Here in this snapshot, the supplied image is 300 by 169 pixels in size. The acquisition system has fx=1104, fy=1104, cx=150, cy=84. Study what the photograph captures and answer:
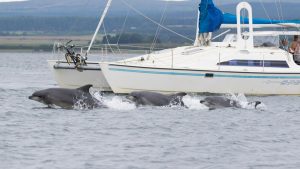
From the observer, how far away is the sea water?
2925 centimetres

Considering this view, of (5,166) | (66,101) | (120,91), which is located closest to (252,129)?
(66,101)

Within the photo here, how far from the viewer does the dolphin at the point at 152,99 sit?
140 ft

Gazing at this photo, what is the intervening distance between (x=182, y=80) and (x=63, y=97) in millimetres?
10929

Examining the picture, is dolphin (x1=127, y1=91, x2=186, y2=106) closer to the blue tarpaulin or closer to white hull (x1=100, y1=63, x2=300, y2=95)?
white hull (x1=100, y1=63, x2=300, y2=95)

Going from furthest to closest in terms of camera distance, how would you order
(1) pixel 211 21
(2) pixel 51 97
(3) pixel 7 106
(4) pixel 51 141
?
(1) pixel 211 21, (3) pixel 7 106, (2) pixel 51 97, (4) pixel 51 141

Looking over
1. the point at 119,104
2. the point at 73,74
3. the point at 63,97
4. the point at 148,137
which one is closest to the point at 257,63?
the point at 73,74

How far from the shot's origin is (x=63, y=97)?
40312 mm

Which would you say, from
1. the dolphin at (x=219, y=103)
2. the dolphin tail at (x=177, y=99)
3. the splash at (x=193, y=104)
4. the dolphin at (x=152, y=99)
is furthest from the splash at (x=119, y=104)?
the dolphin at (x=219, y=103)

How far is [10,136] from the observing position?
3359 cm

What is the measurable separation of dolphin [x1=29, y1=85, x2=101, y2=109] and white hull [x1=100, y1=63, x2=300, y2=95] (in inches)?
358

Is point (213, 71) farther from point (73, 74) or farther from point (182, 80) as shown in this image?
point (73, 74)

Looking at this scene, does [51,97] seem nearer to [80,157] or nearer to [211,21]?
[80,157]

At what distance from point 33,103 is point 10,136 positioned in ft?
37.6

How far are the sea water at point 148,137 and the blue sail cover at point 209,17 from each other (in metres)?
9.68
